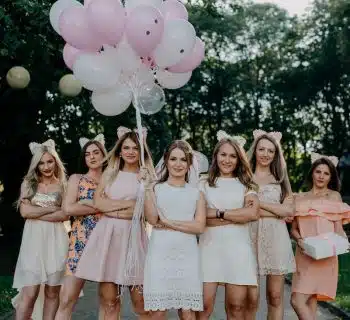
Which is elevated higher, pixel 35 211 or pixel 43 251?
pixel 35 211

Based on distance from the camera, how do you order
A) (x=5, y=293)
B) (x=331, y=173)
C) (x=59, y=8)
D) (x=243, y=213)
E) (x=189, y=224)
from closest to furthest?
(x=189, y=224) < (x=243, y=213) < (x=59, y=8) < (x=331, y=173) < (x=5, y=293)

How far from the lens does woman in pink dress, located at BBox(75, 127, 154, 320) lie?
5520mm

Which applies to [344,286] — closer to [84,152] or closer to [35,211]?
[84,152]

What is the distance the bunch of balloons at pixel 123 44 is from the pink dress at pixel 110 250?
0.94m

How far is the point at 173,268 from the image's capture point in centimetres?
525

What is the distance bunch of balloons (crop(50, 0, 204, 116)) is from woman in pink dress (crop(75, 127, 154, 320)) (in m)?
0.62

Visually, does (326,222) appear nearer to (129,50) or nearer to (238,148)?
(238,148)

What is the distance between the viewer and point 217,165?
5820 mm

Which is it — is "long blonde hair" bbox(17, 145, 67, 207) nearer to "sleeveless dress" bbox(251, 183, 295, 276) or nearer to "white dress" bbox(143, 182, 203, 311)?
"white dress" bbox(143, 182, 203, 311)

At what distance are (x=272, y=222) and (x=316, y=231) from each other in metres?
0.59

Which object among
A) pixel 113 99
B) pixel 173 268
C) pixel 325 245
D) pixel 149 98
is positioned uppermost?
pixel 149 98

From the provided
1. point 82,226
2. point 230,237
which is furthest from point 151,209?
point 82,226

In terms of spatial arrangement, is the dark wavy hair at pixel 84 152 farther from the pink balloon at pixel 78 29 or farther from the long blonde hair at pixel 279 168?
the long blonde hair at pixel 279 168

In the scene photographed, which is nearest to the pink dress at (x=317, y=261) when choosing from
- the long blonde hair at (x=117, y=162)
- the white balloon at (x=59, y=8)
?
the long blonde hair at (x=117, y=162)
